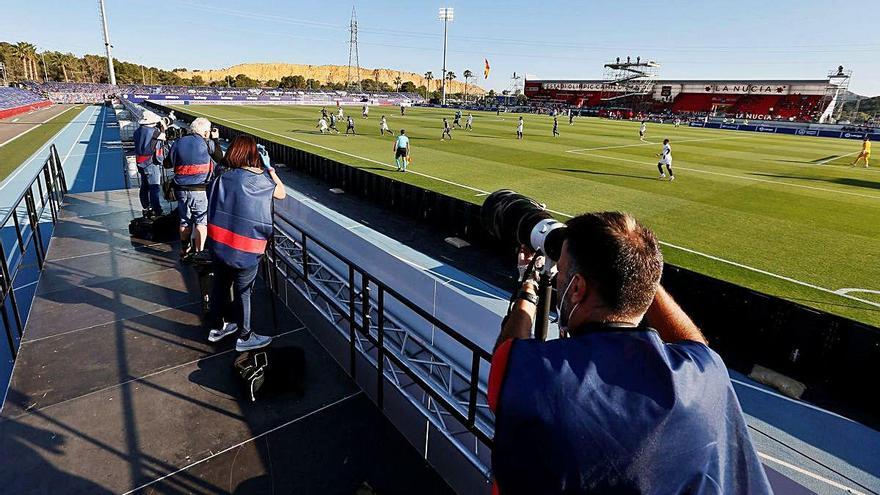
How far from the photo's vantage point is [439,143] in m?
28.2

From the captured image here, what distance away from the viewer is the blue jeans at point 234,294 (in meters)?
4.16

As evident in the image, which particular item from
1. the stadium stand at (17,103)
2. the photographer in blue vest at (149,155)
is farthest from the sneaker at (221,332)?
the stadium stand at (17,103)

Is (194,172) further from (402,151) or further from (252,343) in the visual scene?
(402,151)

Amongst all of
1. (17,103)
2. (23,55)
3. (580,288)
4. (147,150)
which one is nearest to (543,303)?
(580,288)

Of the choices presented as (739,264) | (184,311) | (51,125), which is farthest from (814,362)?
(51,125)

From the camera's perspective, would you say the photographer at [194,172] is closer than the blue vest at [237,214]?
No

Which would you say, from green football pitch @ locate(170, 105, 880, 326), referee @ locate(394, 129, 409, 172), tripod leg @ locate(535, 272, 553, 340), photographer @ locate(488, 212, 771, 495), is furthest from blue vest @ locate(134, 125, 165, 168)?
referee @ locate(394, 129, 409, 172)

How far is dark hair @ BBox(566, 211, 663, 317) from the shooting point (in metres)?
1.33

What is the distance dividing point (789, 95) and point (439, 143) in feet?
246

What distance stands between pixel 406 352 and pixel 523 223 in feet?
7.78

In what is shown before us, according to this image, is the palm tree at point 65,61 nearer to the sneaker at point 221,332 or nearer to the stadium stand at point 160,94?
the stadium stand at point 160,94

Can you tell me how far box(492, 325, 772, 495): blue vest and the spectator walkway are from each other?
1936mm

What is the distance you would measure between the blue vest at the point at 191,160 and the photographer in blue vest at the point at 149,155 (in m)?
2.51

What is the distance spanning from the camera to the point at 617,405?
46.2 inches
